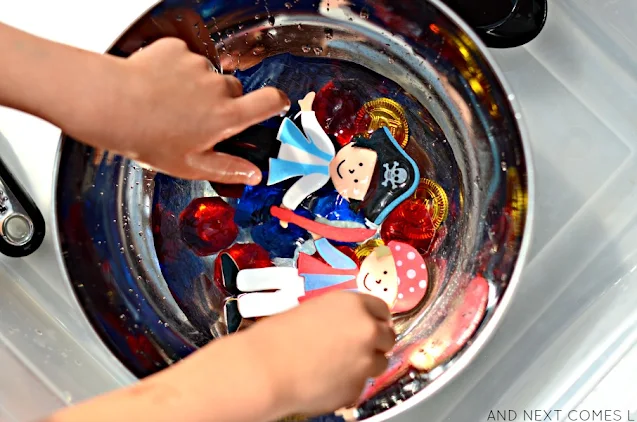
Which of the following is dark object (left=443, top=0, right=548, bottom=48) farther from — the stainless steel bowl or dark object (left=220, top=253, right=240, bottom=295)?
dark object (left=220, top=253, right=240, bottom=295)

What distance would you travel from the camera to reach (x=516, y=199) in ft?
1.59

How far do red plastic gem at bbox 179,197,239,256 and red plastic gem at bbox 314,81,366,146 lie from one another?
0.44 ft

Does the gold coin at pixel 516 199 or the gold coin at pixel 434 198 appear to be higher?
the gold coin at pixel 516 199

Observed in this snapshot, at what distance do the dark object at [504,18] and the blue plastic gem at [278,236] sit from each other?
266 mm

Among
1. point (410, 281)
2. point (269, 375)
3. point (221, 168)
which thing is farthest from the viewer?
point (410, 281)

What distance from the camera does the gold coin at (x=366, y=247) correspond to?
599mm

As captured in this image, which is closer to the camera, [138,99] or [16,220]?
[138,99]

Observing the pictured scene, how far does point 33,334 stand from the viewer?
24.6 inches

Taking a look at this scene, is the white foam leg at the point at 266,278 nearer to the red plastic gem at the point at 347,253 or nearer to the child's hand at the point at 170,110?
the red plastic gem at the point at 347,253

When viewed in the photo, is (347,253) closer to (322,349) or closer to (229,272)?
(229,272)

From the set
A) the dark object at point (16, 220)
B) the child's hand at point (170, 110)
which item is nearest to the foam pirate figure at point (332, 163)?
the child's hand at point (170, 110)

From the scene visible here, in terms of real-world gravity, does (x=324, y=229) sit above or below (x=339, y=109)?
below

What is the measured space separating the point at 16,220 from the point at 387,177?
16.0 inches

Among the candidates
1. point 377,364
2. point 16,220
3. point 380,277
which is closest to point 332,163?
point 380,277
